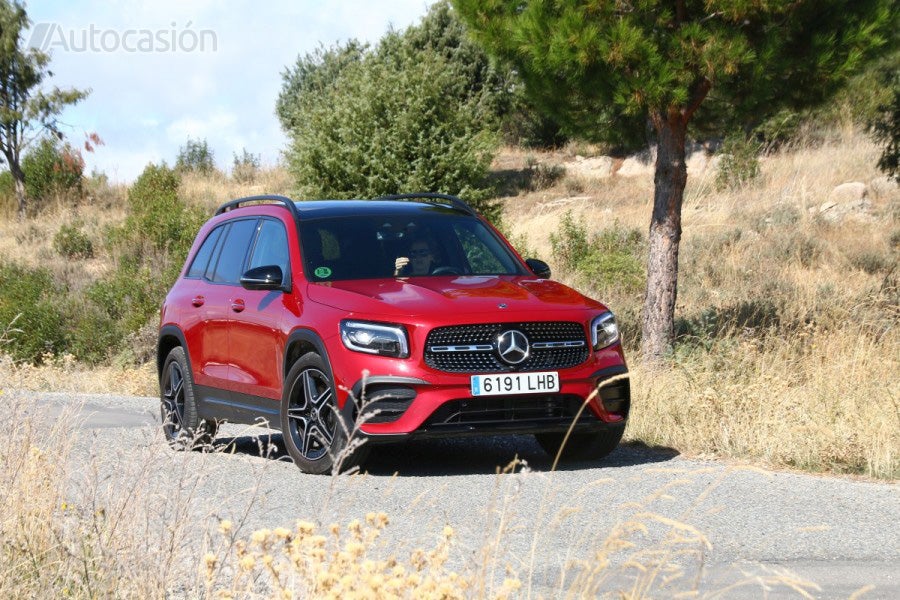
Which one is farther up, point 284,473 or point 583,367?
point 583,367

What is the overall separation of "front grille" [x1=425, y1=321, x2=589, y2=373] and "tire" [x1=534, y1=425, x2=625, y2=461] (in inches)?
28.5

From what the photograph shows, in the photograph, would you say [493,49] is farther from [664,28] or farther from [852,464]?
[852,464]

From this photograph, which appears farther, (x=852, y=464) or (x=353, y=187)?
(x=353, y=187)

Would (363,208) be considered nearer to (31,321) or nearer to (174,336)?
(174,336)

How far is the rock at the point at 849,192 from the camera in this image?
28.4 m

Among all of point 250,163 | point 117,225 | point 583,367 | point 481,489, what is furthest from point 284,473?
point 250,163

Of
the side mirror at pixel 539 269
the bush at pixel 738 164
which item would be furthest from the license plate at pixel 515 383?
the bush at pixel 738 164

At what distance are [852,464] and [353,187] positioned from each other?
18448mm

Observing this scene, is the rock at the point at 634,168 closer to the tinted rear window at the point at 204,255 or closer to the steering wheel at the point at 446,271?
the tinted rear window at the point at 204,255

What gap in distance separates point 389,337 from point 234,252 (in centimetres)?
262

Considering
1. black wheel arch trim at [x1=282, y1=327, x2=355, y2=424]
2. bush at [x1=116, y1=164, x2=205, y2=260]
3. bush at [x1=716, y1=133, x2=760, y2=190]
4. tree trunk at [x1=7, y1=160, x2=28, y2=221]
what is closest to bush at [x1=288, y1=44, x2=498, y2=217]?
bush at [x1=116, y1=164, x2=205, y2=260]

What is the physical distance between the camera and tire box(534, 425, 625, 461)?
8938 mm

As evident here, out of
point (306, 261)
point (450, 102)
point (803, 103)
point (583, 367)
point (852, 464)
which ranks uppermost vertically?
point (450, 102)

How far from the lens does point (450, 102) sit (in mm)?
27453
